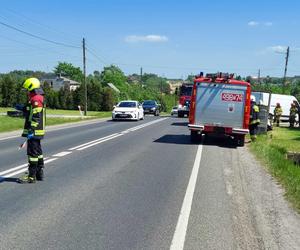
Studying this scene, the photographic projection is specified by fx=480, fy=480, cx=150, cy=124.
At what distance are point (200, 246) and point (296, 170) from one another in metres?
6.91

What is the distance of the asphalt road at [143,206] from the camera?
5.54 m

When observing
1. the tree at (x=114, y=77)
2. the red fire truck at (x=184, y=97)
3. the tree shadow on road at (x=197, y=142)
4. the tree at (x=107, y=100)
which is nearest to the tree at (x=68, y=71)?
the tree at (x=114, y=77)

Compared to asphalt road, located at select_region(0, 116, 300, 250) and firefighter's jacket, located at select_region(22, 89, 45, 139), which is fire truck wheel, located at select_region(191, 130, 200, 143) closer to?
asphalt road, located at select_region(0, 116, 300, 250)

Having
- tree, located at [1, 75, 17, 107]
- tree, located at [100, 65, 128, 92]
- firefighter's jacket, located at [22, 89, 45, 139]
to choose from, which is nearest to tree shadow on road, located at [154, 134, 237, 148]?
firefighter's jacket, located at [22, 89, 45, 139]

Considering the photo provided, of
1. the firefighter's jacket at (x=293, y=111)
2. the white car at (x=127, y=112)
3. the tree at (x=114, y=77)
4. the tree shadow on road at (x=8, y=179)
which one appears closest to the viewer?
the tree shadow on road at (x=8, y=179)

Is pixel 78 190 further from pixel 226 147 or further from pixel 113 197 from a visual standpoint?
pixel 226 147

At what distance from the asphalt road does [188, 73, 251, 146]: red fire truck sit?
4.84 meters

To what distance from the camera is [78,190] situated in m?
8.23

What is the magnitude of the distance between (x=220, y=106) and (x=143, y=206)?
1102 centimetres

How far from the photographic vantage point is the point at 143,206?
716 cm

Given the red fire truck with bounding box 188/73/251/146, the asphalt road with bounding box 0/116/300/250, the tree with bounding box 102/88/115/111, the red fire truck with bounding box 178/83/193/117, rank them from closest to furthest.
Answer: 1. the asphalt road with bounding box 0/116/300/250
2. the red fire truck with bounding box 188/73/251/146
3. the red fire truck with bounding box 178/83/193/117
4. the tree with bounding box 102/88/115/111

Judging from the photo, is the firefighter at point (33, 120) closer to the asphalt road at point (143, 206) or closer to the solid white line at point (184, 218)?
the asphalt road at point (143, 206)

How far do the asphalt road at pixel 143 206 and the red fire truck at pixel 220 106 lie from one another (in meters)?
4.84

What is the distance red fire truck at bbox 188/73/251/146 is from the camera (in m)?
17.5
